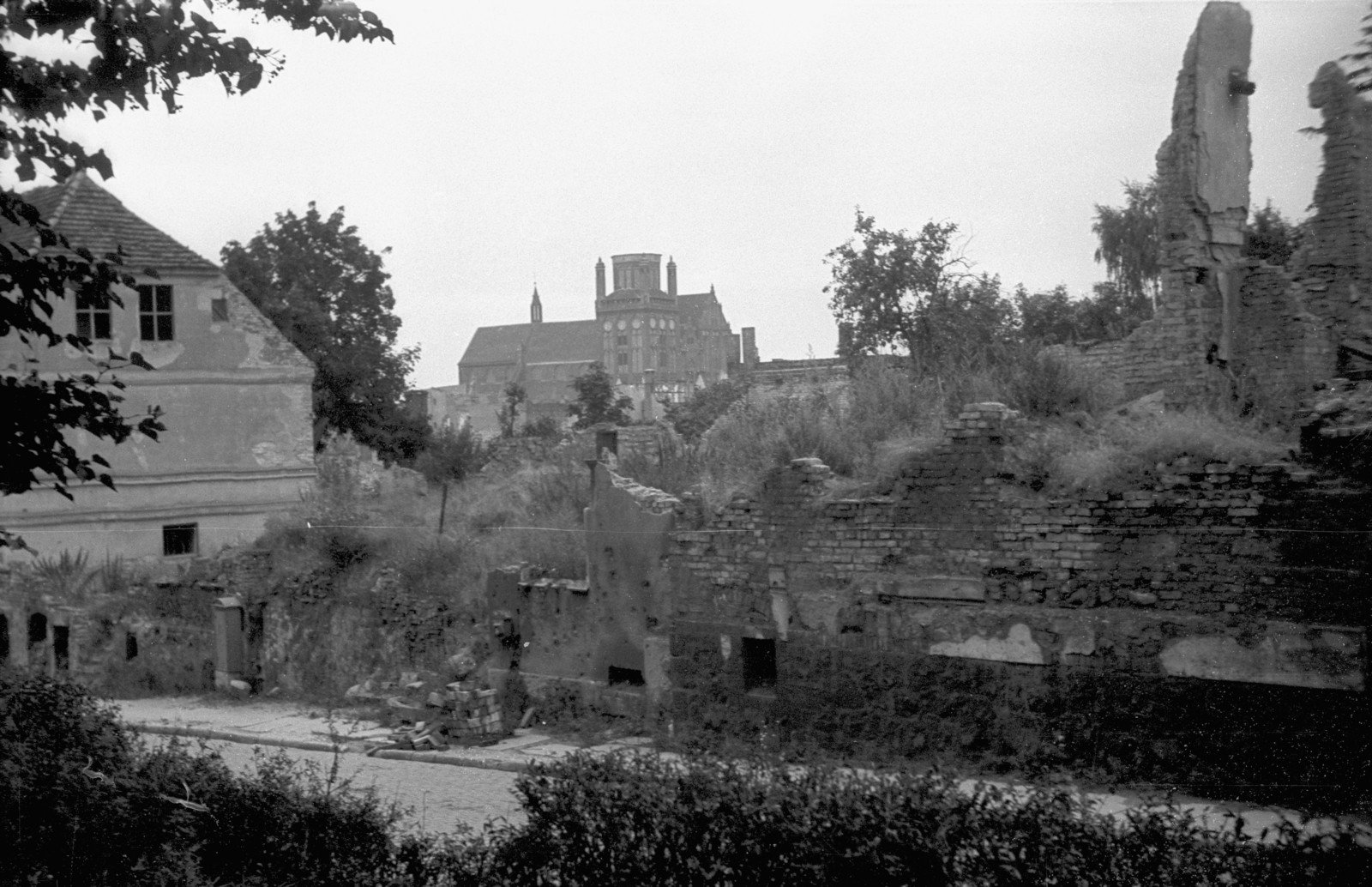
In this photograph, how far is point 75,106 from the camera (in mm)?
7887

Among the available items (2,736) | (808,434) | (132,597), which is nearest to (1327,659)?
(808,434)

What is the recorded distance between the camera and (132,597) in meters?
22.2

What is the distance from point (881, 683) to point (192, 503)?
1906 cm

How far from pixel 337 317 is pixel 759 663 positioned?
92.6 feet

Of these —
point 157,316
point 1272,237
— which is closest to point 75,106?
point 157,316

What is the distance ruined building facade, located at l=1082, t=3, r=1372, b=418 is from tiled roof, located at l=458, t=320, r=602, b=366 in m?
114

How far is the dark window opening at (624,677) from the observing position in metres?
15.0

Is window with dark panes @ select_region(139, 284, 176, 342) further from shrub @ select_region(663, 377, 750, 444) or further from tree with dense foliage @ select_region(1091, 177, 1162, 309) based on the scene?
tree with dense foliage @ select_region(1091, 177, 1162, 309)

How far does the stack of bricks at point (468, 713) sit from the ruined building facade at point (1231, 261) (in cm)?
886

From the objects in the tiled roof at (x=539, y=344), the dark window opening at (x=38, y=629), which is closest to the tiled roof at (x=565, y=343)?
the tiled roof at (x=539, y=344)

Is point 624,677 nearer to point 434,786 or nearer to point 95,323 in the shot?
point 434,786

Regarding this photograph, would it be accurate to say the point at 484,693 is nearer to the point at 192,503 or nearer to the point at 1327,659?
the point at 1327,659

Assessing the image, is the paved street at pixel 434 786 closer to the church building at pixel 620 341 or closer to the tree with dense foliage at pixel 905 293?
the tree with dense foliage at pixel 905 293

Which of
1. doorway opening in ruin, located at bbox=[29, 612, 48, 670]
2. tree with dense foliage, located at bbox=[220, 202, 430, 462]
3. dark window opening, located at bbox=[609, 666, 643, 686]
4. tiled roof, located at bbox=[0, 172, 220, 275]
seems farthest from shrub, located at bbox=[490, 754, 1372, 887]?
tree with dense foliage, located at bbox=[220, 202, 430, 462]
